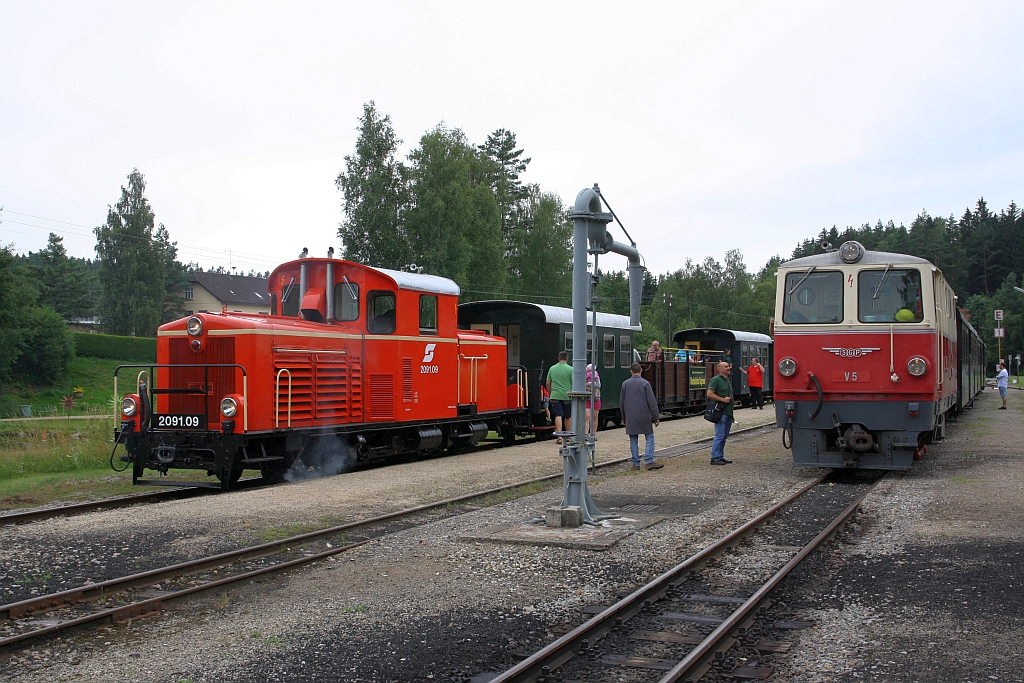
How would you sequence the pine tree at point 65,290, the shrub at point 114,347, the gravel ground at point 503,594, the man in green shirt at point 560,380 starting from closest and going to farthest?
the gravel ground at point 503,594 < the man in green shirt at point 560,380 < the shrub at point 114,347 < the pine tree at point 65,290

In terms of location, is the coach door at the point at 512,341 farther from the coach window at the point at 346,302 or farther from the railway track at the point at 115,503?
Result: the railway track at the point at 115,503

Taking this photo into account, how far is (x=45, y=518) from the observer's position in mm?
9453

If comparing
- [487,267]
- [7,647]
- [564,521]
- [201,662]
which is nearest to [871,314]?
[564,521]

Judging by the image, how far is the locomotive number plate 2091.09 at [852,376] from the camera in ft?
39.3

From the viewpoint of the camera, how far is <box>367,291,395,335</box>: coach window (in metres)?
13.6

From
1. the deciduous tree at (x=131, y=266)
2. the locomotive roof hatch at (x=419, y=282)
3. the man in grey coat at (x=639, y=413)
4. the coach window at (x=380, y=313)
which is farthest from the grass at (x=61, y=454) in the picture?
the deciduous tree at (x=131, y=266)

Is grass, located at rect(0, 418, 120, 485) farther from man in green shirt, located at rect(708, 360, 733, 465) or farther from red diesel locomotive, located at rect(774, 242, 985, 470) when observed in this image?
red diesel locomotive, located at rect(774, 242, 985, 470)

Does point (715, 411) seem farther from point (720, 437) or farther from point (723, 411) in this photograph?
point (720, 437)

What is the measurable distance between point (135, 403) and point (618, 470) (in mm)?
7144

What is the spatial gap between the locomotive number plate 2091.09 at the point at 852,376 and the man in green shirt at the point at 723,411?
1.98m

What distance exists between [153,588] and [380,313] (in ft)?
24.9

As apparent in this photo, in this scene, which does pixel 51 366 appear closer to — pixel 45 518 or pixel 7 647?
pixel 45 518

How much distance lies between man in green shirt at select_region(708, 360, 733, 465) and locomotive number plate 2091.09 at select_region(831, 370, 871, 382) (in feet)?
6.49

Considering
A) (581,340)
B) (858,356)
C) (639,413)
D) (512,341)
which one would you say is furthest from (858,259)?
(512,341)
